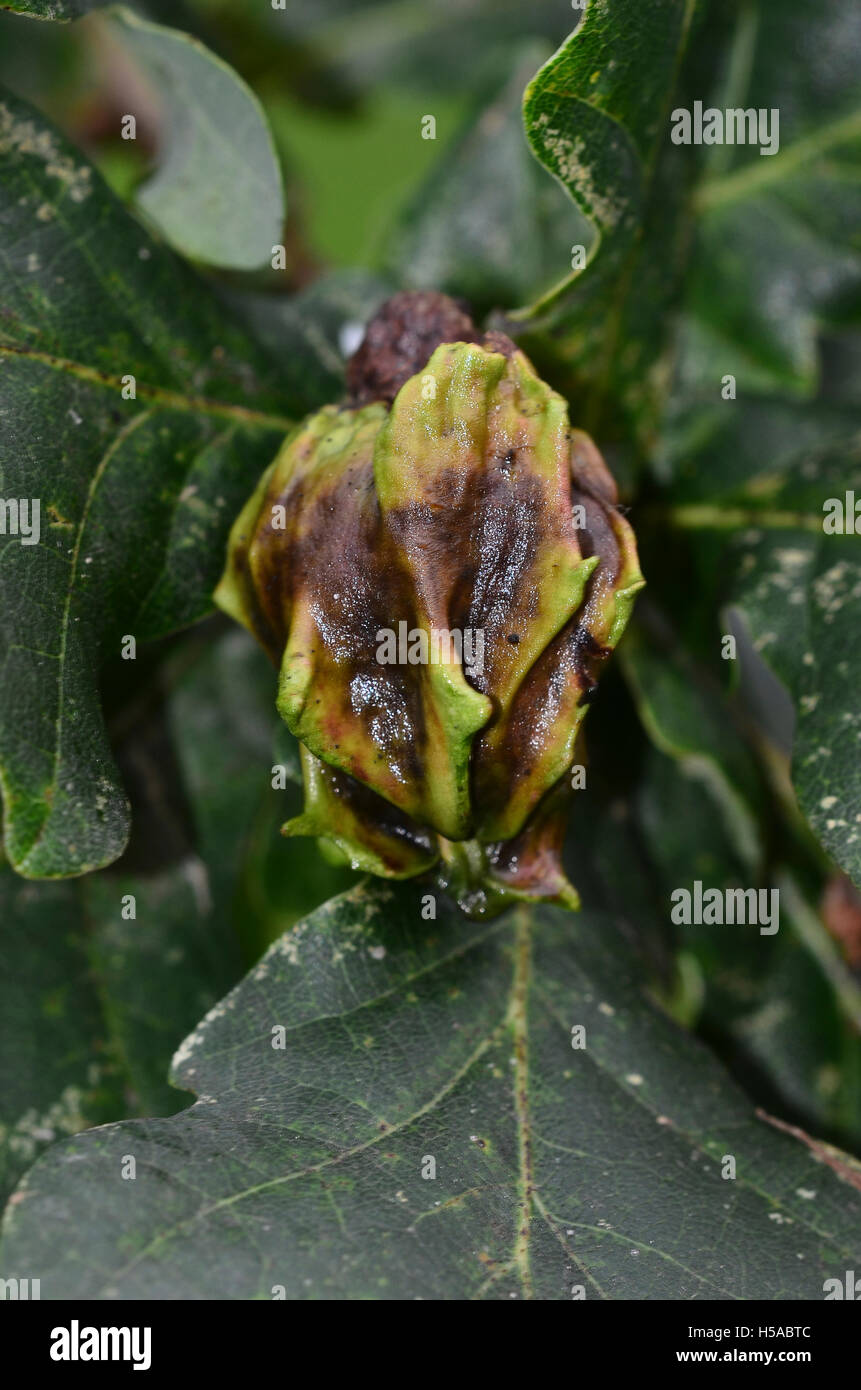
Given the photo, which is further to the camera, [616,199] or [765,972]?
[765,972]

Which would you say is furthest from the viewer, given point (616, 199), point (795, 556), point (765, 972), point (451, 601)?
point (765, 972)

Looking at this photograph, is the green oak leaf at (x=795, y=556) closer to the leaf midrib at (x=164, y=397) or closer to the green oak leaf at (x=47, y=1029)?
the leaf midrib at (x=164, y=397)

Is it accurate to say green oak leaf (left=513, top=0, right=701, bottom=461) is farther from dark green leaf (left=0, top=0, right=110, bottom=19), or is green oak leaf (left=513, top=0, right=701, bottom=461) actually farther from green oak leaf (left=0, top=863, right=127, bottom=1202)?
green oak leaf (left=0, top=863, right=127, bottom=1202)

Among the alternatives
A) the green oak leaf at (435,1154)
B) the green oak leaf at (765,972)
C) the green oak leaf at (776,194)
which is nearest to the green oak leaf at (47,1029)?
the green oak leaf at (435,1154)

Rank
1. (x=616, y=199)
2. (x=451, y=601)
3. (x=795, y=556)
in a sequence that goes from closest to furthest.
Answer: (x=451, y=601) → (x=616, y=199) → (x=795, y=556)

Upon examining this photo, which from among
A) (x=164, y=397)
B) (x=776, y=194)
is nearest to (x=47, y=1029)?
(x=164, y=397)

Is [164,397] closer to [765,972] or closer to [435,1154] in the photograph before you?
[435,1154]

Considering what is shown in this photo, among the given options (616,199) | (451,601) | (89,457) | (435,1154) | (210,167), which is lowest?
(435,1154)
